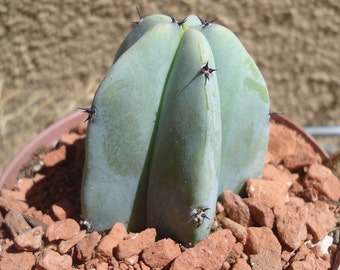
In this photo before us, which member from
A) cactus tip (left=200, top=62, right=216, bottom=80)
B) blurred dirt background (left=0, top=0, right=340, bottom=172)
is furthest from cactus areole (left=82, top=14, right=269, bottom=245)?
blurred dirt background (left=0, top=0, right=340, bottom=172)

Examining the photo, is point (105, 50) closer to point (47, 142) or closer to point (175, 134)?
point (47, 142)

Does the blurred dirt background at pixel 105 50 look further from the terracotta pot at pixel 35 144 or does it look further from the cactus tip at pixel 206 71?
the cactus tip at pixel 206 71

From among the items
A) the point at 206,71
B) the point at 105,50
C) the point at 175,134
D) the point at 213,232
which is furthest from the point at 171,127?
the point at 105,50

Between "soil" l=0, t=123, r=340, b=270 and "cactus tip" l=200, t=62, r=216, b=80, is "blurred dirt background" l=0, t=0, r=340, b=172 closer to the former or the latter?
"soil" l=0, t=123, r=340, b=270

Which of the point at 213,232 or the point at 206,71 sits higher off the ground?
the point at 206,71

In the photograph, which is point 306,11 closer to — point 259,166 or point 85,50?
point 85,50

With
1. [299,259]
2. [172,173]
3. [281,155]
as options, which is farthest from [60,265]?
[281,155]
